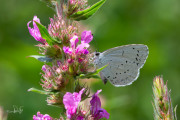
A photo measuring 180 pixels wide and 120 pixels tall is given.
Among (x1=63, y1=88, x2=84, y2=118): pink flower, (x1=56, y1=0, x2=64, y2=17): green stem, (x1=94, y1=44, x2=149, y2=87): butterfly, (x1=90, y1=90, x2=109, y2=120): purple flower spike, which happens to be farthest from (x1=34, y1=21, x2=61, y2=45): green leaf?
(x1=94, y1=44, x2=149, y2=87): butterfly

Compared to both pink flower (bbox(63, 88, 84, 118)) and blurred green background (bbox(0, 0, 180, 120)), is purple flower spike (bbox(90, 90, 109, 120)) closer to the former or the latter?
pink flower (bbox(63, 88, 84, 118))

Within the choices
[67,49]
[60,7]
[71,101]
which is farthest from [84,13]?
[71,101]

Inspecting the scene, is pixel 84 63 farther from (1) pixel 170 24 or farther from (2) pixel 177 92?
(1) pixel 170 24

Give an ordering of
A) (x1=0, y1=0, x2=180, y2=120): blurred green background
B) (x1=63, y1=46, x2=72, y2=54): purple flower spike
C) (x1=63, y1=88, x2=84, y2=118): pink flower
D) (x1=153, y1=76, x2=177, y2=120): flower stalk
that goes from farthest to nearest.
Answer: (x1=0, y1=0, x2=180, y2=120): blurred green background
(x1=63, y1=46, x2=72, y2=54): purple flower spike
(x1=63, y1=88, x2=84, y2=118): pink flower
(x1=153, y1=76, x2=177, y2=120): flower stalk

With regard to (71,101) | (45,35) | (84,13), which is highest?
(84,13)

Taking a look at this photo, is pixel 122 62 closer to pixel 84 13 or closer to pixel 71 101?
pixel 84 13

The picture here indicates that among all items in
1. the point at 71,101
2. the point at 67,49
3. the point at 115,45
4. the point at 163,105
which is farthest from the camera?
the point at 115,45
